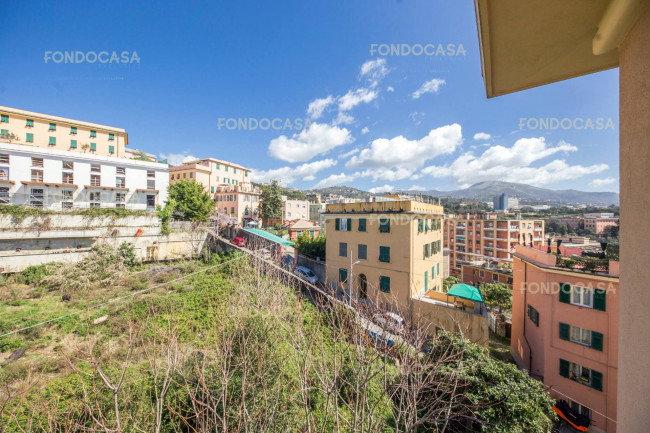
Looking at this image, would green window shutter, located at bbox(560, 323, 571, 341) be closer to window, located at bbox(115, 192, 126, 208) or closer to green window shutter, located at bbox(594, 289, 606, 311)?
green window shutter, located at bbox(594, 289, 606, 311)

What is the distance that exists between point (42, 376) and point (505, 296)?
24.9m

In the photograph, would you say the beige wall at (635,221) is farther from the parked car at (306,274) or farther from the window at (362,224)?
the parked car at (306,274)

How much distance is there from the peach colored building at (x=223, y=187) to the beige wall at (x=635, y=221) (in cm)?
3625

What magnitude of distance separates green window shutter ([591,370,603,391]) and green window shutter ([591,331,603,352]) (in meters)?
0.95

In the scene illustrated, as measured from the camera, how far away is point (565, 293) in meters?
8.92

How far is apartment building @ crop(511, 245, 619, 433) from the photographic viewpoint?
26.6ft

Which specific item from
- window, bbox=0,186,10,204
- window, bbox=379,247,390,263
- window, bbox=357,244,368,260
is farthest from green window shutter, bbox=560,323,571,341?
window, bbox=0,186,10,204

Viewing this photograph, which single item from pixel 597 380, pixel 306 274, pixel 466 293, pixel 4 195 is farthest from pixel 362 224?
pixel 4 195

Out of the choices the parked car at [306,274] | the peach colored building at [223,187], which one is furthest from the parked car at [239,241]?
the peach colored building at [223,187]

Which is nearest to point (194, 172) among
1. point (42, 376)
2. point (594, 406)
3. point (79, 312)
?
point (79, 312)

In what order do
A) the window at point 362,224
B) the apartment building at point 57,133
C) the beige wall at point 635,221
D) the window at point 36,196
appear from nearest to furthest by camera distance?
the beige wall at point 635,221
the window at point 362,224
the window at point 36,196
the apartment building at point 57,133

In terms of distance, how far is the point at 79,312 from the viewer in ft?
33.1

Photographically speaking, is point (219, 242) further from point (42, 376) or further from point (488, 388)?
point (488, 388)

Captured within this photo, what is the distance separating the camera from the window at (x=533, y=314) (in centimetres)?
1006
